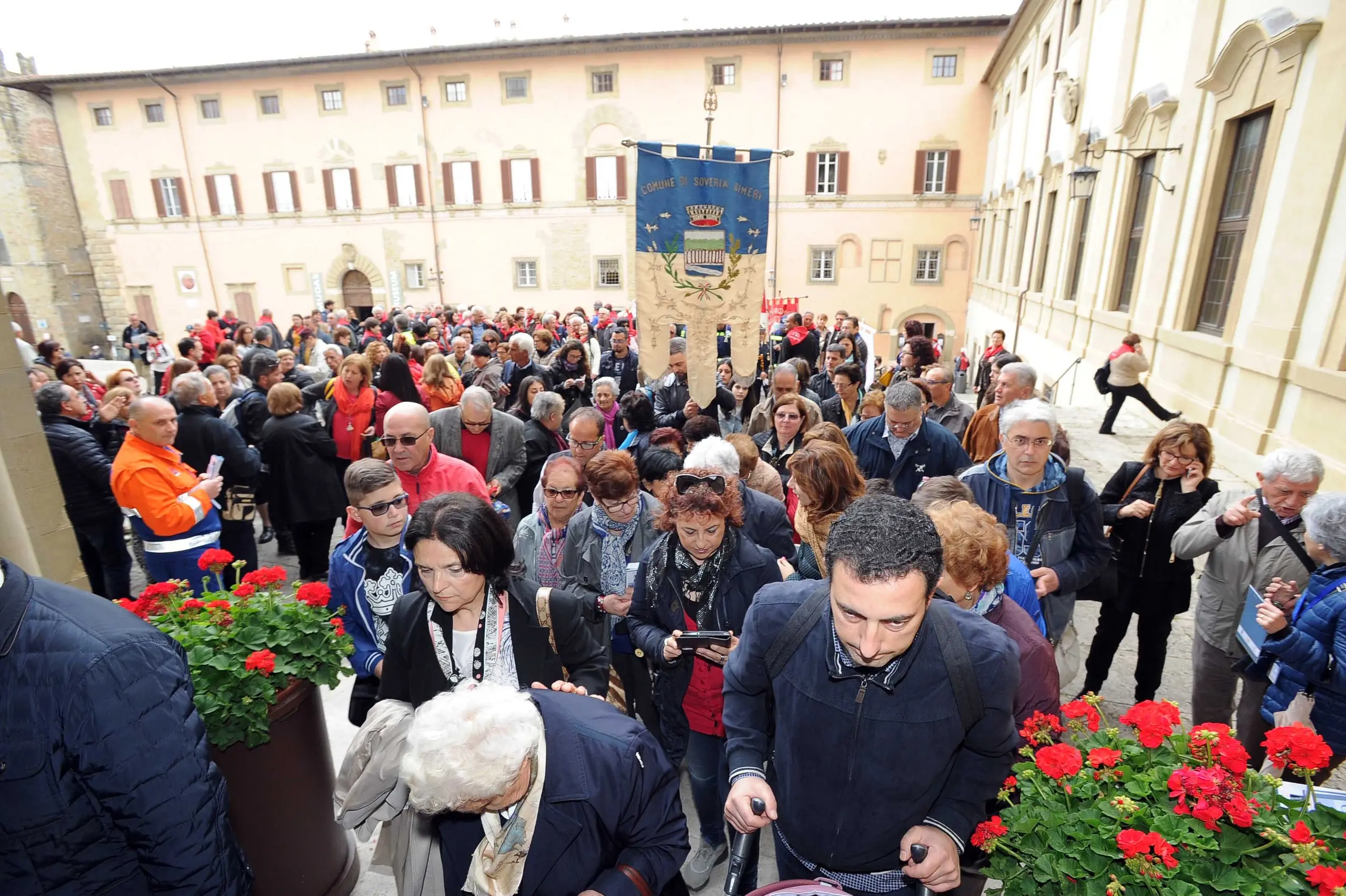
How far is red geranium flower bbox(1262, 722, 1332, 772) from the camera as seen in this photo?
5.20 feet

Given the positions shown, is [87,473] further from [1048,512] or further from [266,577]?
[1048,512]

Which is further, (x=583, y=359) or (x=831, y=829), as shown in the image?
(x=583, y=359)

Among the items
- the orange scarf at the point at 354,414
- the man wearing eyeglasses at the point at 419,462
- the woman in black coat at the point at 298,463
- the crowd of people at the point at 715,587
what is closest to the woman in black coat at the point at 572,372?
the crowd of people at the point at 715,587

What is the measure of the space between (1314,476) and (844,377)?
151 inches

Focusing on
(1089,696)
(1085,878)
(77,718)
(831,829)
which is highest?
(77,718)

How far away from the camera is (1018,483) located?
3.50 meters

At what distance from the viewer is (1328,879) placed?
51.9 inches

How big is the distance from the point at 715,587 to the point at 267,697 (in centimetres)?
181

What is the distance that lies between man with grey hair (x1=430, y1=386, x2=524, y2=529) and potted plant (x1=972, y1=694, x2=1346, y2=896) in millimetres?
4383

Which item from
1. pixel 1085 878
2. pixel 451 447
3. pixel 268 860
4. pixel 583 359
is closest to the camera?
pixel 1085 878

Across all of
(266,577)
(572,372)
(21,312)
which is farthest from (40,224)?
(266,577)

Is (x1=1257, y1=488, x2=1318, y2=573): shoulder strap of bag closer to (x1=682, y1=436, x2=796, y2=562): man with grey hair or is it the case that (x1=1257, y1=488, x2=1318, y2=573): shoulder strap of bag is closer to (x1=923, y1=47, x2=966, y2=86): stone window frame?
(x1=682, y1=436, x2=796, y2=562): man with grey hair

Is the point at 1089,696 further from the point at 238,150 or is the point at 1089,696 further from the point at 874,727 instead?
the point at 238,150

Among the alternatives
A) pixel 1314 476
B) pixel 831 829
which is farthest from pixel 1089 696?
pixel 1314 476
